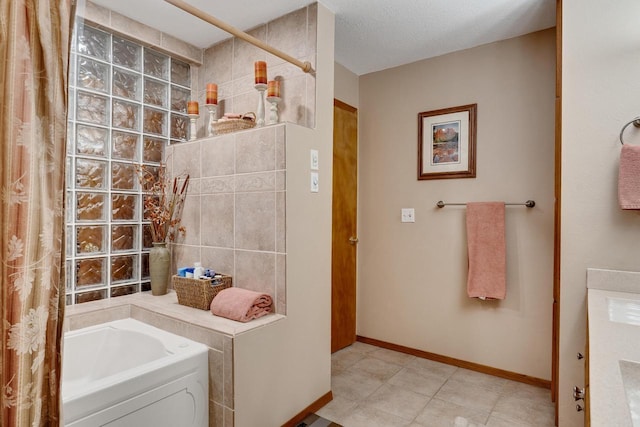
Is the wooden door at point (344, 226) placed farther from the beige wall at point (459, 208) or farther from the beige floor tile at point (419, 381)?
the beige floor tile at point (419, 381)

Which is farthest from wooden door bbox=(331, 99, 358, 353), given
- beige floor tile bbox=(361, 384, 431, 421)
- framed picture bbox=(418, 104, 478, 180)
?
beige floor tile bbox=(361, 384, 431, 421)

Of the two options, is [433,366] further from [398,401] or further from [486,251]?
[486,251]

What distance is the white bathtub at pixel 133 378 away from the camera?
54.1 inches

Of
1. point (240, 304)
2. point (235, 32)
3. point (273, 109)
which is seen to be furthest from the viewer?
point (273, 109)

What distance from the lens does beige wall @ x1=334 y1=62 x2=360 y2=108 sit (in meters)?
3.13

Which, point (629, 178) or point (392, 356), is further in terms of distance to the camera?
point (392, 356)

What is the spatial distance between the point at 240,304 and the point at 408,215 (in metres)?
1.75

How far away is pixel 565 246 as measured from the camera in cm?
186

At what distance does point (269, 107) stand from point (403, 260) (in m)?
1.73

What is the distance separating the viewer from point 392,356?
306 centimetres

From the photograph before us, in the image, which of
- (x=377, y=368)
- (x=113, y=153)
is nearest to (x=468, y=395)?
(x=377, y=368)

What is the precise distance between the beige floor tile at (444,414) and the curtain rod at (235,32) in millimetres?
2211

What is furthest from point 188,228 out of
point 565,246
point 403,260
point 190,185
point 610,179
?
point 610,179

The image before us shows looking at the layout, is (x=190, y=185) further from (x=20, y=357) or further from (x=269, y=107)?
(x=20, y=357)
